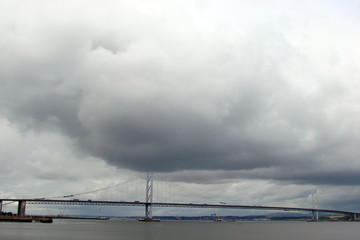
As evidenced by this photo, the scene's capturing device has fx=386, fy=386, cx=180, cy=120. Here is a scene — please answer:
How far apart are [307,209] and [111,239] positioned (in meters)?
160

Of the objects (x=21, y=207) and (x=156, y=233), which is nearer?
(x=156, y=233)

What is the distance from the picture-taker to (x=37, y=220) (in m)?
140

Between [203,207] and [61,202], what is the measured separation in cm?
5662

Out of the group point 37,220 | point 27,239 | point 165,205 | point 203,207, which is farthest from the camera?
point 203,207

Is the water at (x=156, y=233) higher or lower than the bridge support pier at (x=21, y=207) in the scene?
lower

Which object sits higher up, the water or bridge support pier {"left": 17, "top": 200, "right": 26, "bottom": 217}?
bridge support pier {"left": 17, "top": 200, "right": 26, "bottom": 217}

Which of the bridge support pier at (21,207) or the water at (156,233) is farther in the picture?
the bridge support pier at (21,207)

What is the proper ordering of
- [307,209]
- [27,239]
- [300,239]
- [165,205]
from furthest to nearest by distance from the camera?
[307,209] < [165,205] < [300,239] < [27,239]

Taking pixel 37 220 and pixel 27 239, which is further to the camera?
pixel 37 220

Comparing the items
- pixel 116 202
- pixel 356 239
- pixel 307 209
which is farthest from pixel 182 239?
pixel 307 209

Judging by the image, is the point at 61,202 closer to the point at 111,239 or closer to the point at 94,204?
the point at 94,204

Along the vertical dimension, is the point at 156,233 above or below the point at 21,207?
below

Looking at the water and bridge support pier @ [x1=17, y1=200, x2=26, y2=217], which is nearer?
the water

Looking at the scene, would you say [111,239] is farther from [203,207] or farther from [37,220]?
[203,207]
